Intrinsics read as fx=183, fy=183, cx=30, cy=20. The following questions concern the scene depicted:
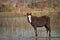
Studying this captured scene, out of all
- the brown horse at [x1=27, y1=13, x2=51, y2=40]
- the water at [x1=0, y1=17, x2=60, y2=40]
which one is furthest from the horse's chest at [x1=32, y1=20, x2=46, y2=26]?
the water at [x1=0, y1=17, x2=60, y2=40]

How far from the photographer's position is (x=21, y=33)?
11.3 feet

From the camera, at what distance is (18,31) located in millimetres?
3439

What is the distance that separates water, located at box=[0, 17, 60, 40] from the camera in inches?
135

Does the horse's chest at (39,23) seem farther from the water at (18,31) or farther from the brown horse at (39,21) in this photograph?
the water at (18,31)

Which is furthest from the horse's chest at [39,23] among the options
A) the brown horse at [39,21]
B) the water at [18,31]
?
the water at [18,31]

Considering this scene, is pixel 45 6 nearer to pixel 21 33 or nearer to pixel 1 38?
pixel 21 33

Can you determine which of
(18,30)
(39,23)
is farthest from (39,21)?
(18,30)

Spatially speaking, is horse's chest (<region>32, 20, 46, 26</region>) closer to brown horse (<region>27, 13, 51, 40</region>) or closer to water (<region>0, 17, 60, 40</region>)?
brown horse (<region>27, 13, 51, 40</region>)

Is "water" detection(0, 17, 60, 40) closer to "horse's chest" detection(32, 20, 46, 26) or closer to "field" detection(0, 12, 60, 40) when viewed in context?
"field" detection(0, 12, 60, 40)

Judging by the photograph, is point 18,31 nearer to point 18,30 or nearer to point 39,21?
point 18,30

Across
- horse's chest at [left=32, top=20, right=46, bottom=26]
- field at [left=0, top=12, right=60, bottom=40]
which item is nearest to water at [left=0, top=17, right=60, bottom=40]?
field at [left=0, top=12, right=60, bottom=40]

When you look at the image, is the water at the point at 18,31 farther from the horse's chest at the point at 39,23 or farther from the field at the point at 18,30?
the horse's chest at the point at 39,23

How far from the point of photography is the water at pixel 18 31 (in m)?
3.44

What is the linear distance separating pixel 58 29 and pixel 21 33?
704 mm
